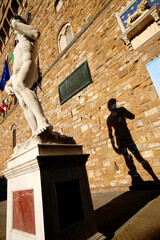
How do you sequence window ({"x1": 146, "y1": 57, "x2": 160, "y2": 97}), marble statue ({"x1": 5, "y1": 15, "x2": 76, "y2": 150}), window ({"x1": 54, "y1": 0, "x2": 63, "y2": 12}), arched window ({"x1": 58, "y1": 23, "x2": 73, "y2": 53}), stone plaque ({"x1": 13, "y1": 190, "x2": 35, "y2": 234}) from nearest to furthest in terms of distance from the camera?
stone plaque ({"x1": 13, "y1": 190, "x2": 35, "y2": 234}) → marble statue ({"x1": 5, "y1": 15, "x2": 76, "y2": 150}) → window ({"x1": 146, "y1": 57, "x2": 160, "y2": 97}) → arched window ({"x1": 58, "y1": 23, "x2": 73, "y2": 53}) → window ({"x1": 54, "y1": 0, "x2": 63, "y2": 12})

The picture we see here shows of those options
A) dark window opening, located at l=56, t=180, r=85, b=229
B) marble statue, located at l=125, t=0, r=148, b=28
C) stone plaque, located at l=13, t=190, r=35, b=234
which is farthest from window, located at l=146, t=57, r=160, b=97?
stone plaque, located at l=13, t=190, r=35, b=234

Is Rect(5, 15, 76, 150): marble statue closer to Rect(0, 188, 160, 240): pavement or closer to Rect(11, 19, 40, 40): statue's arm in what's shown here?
Rect(11, 19, 40, 40): statue's arm

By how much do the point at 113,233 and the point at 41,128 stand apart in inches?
50.7

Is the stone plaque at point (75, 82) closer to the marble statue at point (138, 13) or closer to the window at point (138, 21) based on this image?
the window at point (138, 21)

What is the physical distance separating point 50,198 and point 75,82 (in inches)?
175

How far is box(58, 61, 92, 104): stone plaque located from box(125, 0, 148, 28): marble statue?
1.72 meters

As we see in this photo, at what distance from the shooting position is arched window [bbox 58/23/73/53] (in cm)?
616

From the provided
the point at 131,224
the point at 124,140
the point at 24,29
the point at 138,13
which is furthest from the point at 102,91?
the point at 131,224

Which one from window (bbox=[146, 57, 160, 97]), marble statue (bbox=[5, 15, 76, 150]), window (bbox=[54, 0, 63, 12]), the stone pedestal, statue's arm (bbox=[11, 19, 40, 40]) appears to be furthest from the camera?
window (bbox=[54, 0, 63, 12])

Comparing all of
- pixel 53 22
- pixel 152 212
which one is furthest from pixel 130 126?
pixel 53 22

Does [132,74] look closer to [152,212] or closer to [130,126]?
[130,126]

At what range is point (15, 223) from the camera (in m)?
1.45

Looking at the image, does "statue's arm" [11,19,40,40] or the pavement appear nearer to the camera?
the pavement

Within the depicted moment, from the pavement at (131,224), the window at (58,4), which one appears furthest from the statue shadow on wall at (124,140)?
the window at (58,4)
